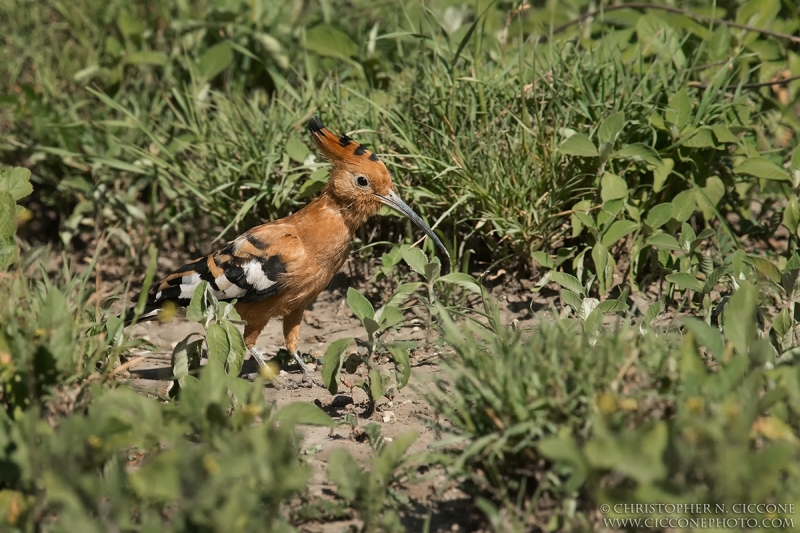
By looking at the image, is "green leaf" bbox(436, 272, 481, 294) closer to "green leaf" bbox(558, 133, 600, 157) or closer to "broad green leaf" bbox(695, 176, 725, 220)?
"green leaf" bbox(558, 133, 600, 157)

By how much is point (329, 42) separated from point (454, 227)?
5.31 feet

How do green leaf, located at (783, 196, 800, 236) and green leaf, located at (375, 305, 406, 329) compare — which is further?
green leaf, located at (783, 196, 800, 236)

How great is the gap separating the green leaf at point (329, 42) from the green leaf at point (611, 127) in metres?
1.84

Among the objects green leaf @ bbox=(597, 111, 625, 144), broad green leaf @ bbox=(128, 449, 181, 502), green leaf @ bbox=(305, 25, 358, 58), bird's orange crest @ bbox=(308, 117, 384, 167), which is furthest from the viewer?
green leaf @ bbox=(305, 25, 358, 58)

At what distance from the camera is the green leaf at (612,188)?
14.6 feet

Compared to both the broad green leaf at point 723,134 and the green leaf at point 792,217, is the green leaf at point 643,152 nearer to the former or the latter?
the broad green leaf at point 723,134

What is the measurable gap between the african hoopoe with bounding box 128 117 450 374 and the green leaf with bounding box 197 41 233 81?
1.33 metres

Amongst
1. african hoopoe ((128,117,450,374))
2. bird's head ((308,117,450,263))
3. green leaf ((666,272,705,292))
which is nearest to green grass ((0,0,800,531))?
green leaf ((666,272,705,292))

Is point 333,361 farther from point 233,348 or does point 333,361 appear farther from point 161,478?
point 161,478

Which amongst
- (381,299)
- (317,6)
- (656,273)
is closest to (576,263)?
(656,273)

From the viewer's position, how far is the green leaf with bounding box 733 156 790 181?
14.5ft

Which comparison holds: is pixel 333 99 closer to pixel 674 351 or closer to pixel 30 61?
pixel 30 61

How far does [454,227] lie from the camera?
15.5 feet

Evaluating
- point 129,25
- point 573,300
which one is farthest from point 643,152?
point 129,25
